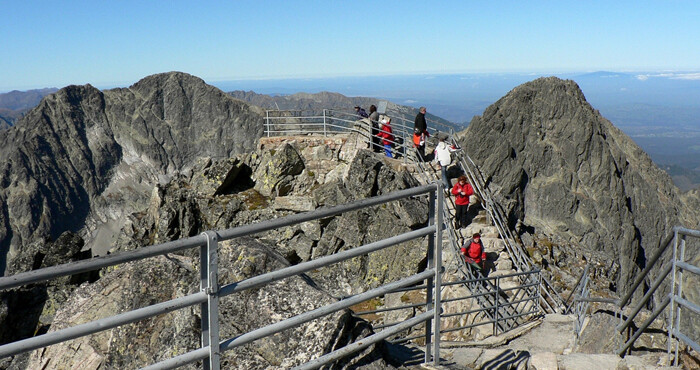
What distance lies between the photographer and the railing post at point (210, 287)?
12.0ft

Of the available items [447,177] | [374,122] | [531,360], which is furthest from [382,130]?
[531,360]

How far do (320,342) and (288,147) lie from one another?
2332 cm

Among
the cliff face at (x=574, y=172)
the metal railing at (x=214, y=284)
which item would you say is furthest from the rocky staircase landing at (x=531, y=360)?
the cliff face at (x=574, y=172)

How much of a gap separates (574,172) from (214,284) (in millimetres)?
150245

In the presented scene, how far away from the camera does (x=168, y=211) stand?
90.9 feet

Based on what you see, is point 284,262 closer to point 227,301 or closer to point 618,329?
point 227,301

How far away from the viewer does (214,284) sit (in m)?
3.69

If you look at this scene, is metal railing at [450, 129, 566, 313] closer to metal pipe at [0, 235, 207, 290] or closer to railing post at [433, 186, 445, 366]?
railing post at [433, 186, 445, 366]

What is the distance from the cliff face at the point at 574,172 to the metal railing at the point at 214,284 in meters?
125

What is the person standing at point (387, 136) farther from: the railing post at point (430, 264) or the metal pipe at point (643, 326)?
the railing post at point (430, 264)

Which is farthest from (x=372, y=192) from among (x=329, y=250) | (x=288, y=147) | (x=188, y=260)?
(x=188, y=260)

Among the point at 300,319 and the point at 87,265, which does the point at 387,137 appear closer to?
→ the point at 300,319

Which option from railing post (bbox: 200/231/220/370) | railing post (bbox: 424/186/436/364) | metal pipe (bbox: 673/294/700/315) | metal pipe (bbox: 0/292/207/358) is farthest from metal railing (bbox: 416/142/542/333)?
metal pipe (bbox: 0/292/207/358)

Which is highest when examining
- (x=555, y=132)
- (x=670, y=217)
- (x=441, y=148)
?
(x=441, y=148)
